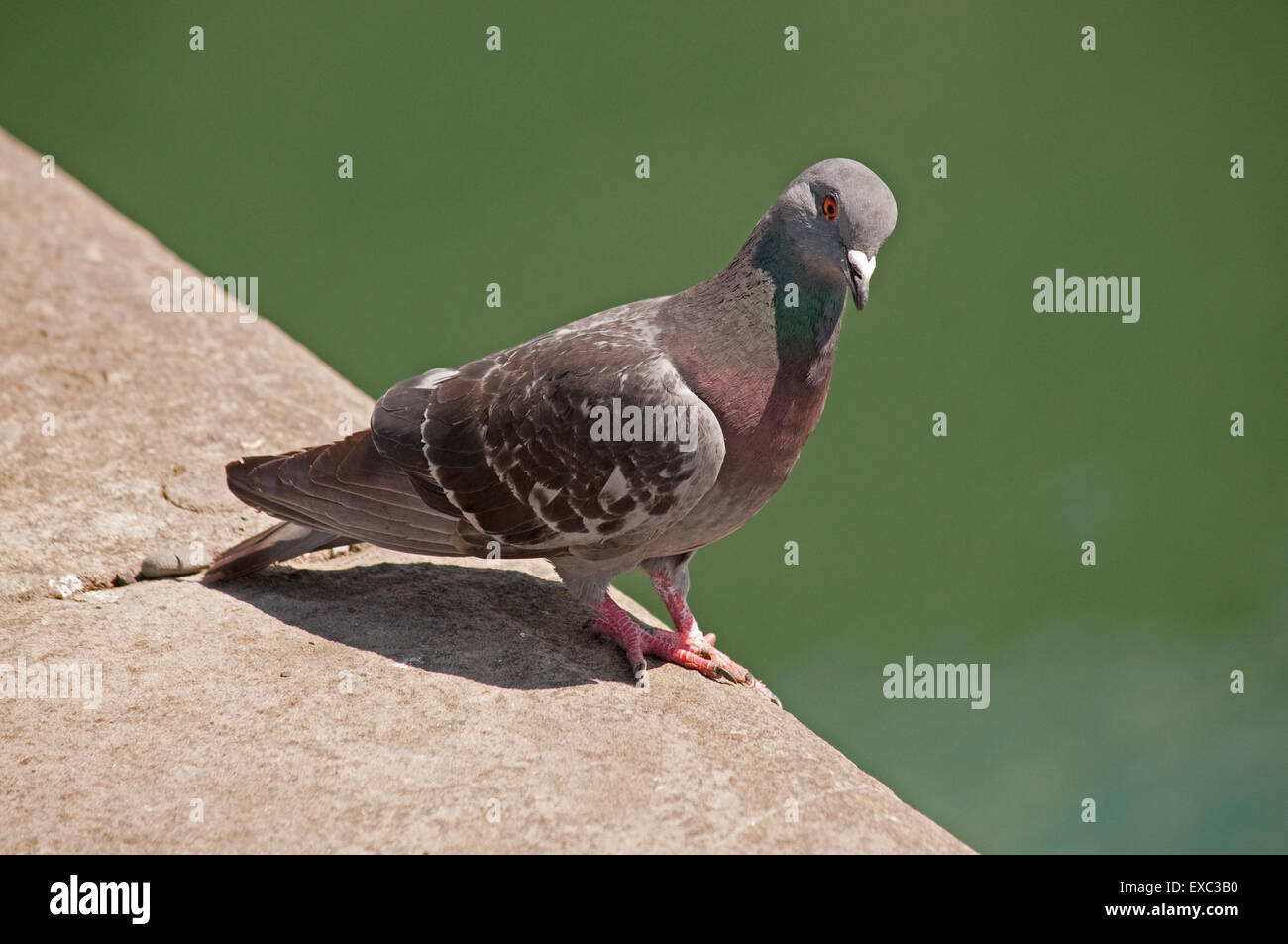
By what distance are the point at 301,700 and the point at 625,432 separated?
1.95m

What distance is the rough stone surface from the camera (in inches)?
183

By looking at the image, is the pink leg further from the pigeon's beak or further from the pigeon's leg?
the pigeon's beak

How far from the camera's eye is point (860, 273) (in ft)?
16.7

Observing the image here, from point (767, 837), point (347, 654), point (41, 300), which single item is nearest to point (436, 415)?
point (347, 654)

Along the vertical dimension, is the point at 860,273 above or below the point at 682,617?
above

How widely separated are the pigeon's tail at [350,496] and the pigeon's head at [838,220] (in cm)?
218

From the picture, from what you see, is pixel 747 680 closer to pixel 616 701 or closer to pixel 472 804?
pixel 616 701

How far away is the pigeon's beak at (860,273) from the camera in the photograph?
5.07 meters

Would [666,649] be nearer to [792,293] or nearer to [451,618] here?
[451,618]

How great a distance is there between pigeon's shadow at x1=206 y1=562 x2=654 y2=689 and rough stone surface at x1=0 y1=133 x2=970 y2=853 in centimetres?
2

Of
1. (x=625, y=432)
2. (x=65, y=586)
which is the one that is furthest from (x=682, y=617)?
(x=65, y=586)

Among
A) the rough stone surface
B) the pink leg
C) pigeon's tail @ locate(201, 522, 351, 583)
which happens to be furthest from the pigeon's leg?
pigeon's tail @ locate(201, 522, 351, 583)

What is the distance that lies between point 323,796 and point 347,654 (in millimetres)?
1080

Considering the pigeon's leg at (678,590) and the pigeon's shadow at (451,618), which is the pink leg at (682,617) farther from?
the pigeon's shadow at (451,618)
